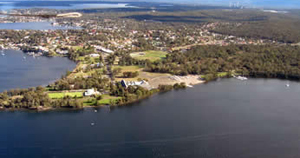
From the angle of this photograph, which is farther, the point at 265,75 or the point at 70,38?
the point at 70,38

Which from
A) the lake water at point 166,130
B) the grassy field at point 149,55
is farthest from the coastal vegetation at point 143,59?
the lake water at point 166,130

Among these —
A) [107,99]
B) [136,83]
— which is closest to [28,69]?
[136,83]

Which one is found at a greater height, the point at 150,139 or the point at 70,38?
the point at 70,38

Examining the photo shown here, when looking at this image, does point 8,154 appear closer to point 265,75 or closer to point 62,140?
point 62,140

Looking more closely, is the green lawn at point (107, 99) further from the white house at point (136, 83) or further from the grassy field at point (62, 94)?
the white house at point (136, 83)

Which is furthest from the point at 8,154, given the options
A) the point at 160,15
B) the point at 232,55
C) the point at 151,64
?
the point at 160,15

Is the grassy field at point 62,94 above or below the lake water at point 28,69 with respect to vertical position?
below
